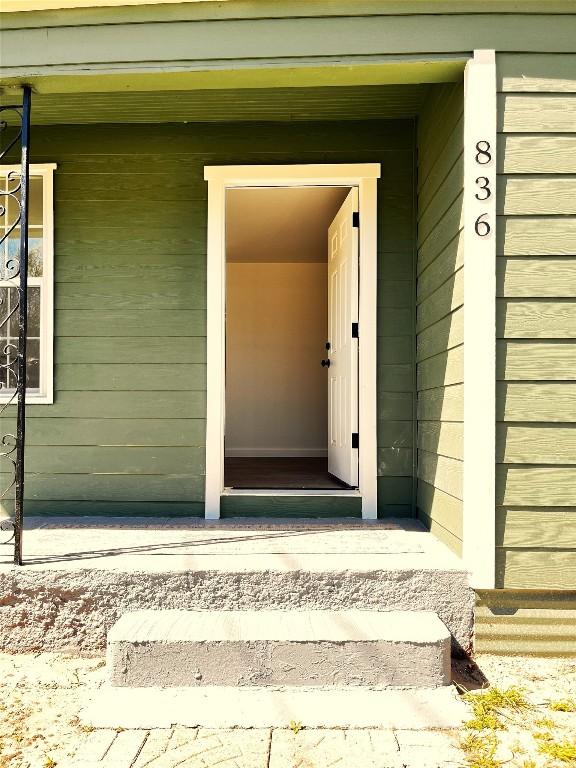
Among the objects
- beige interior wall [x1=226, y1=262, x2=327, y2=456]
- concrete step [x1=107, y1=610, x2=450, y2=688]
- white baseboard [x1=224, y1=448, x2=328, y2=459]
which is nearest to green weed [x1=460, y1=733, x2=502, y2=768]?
concrete step [x1=107, y1=610, x2=450, y2=688]

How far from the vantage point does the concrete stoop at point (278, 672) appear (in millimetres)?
2262

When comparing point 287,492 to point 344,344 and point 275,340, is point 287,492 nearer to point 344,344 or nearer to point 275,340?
point 344,344

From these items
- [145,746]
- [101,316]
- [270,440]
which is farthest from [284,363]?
[145,746]

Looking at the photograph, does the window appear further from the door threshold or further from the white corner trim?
the white corner trim

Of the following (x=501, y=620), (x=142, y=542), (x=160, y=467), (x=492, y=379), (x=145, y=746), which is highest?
(x=492, y=379)

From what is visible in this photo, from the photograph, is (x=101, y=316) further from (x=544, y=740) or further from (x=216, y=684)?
(x=544, y=740)

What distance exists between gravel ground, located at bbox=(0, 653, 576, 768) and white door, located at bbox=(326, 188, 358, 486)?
1480 millimetres

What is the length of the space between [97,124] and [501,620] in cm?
346

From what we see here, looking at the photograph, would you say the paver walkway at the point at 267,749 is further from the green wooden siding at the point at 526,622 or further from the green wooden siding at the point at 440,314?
the green wooden siding at the point at 440,314

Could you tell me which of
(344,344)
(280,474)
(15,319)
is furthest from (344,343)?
Answer: (15,319)

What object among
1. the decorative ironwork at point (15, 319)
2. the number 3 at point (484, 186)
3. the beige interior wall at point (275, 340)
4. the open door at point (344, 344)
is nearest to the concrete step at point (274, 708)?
the decorative ironwork at point (15, 319)

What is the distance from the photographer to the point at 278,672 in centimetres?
238

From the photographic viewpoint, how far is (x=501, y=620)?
107 inches

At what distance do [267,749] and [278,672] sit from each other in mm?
342
